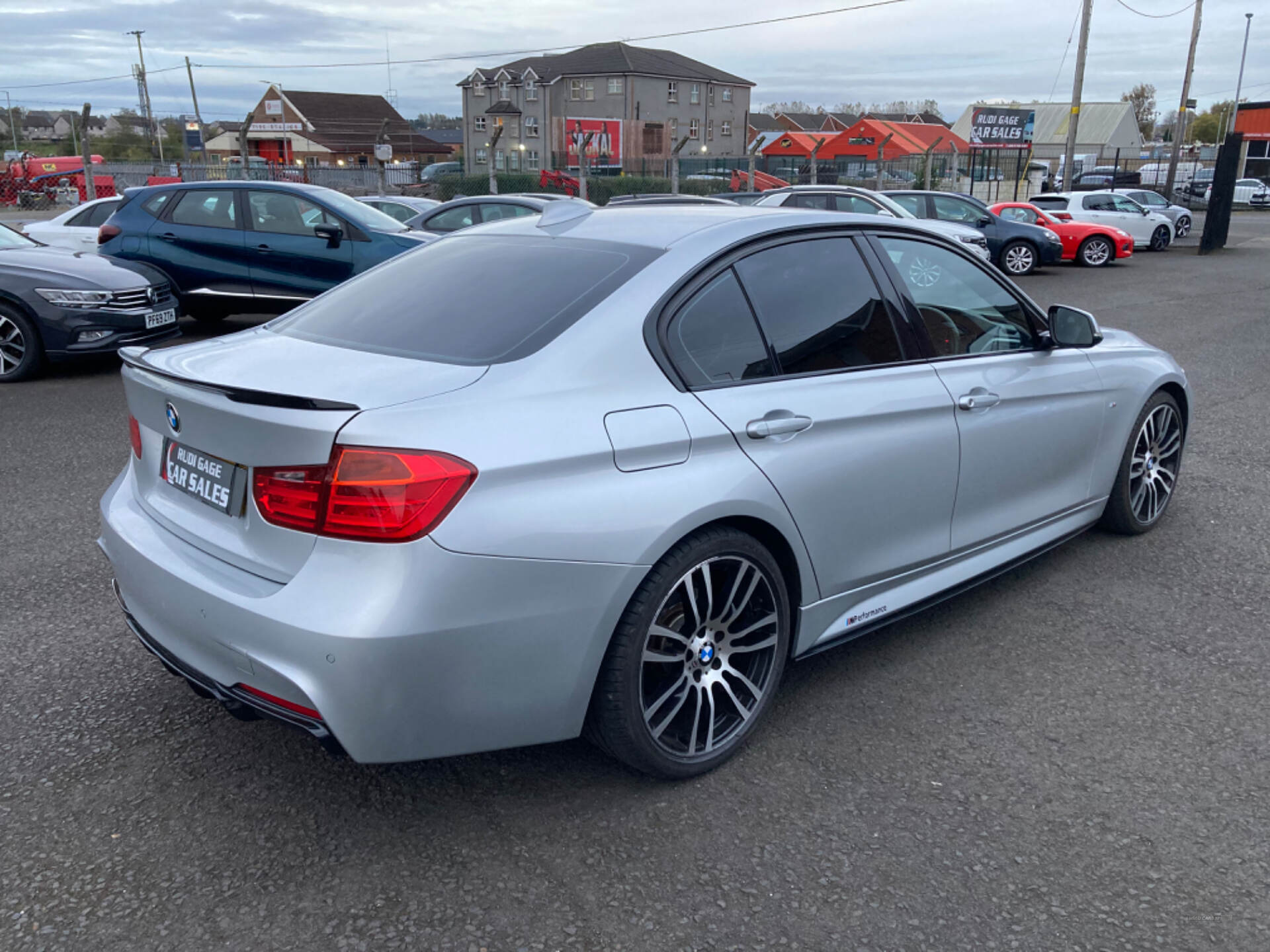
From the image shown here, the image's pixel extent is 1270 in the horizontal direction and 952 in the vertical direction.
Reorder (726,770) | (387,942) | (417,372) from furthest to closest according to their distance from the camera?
(726,770) < (417,372) < (387,942)

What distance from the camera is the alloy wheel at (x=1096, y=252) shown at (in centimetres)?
2077

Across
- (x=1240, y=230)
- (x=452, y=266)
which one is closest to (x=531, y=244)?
(x=452, y=266)

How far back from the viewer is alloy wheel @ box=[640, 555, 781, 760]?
9.23ft

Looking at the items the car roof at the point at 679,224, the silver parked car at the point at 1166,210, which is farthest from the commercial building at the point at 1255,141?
the car roof at the point at 679,224

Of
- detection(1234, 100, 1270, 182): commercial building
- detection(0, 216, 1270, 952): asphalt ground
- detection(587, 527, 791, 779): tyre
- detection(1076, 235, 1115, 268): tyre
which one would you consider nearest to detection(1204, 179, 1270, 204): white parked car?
detection(1234, 100, 1270, 182): commercial building

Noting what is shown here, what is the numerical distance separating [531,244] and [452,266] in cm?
27

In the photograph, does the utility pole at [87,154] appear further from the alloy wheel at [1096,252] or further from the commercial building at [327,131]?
the commercial building at [327,131]

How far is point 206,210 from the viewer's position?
1052 centimetres

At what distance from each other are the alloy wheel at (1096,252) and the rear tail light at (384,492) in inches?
834

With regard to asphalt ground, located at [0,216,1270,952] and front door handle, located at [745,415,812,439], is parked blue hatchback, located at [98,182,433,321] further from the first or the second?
front door handle, located at [745,415,812,439]

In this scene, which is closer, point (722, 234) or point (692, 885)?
point (692, 885)

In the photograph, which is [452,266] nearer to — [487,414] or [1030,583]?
[487,414]

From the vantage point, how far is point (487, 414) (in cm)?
251

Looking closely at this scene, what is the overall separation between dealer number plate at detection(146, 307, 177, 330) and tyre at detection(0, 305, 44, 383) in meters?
0.83
